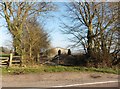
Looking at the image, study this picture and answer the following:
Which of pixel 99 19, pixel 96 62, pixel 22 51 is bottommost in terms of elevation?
pixel 96 62

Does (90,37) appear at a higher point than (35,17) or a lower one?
lower

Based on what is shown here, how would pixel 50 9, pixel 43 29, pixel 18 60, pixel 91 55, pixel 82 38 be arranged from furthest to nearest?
1. pixel 43 29
2. pixel 50 9
3. pixel 82 38
4. pixel 91 55
5. pixel 18 60

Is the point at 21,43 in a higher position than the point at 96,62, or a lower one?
higher

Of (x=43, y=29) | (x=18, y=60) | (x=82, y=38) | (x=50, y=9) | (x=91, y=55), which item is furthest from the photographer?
(x=43, y=29)

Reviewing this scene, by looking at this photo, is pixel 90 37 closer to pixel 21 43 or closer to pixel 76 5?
pixel 76 5

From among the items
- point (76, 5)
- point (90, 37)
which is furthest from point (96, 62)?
point (76, 5)

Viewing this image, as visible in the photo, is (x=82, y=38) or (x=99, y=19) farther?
(x=82, y=38)

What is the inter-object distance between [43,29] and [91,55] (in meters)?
9.46

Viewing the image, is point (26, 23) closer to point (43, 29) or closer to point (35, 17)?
point (35, 17)

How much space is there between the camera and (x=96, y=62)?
1938 cm

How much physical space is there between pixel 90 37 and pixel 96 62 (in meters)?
2.96

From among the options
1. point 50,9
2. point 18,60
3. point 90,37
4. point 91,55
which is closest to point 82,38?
point 90,37

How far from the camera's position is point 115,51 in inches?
778

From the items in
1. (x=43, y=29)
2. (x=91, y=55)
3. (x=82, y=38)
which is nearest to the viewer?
(x=91, y=55)
